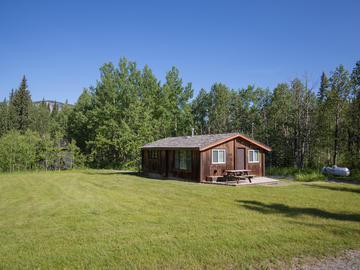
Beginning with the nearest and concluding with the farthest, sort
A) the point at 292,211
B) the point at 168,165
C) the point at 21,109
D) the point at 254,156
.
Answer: the point at 292,211 → the point at 254,156 → the point at 168,165 → the point at 21,109

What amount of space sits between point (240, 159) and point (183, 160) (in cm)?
421

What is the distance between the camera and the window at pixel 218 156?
57.2 feet

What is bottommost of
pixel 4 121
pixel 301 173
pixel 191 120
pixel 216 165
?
pixel 301 173

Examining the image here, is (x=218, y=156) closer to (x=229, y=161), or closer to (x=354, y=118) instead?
(x=229, y=161)

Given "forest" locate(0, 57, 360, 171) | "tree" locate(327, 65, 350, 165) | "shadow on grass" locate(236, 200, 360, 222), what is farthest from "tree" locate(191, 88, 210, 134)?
"shadow on grass" locate(236, 200, 360, 222)

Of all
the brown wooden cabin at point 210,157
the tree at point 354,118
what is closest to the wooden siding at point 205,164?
the brown wooden cabin at point 210,157

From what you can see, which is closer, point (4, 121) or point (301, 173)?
point (301, 173)

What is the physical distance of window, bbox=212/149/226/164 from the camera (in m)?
17.4

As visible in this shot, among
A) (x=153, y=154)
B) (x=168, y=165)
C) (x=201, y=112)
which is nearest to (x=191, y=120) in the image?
(x=201, y=112)

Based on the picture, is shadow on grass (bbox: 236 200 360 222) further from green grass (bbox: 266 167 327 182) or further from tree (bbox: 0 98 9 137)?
tree (bbox: 0 98 9 137)

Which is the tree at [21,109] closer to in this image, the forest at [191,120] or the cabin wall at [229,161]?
the forest at [191,120]

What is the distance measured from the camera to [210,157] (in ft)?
56.6

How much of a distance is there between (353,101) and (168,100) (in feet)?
76.1

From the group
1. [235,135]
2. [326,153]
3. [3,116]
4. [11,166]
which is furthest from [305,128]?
[3,116]
